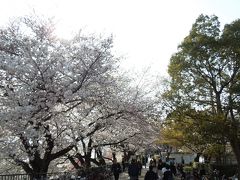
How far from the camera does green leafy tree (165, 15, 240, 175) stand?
2289 centimetres

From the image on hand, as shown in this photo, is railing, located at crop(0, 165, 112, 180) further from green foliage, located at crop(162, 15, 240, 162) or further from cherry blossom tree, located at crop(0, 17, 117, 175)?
green foliage, located at crop(162, 15, 240, 162)

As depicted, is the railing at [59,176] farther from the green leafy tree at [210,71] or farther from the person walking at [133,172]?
the green leafy tree at [210,71]

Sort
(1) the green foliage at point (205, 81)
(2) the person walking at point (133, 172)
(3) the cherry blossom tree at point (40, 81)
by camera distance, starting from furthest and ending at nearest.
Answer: (1) the green foliage at point (205, 81) < (2) the person walking at point (133, 172) < (3) the cherry blossom tree at point (40, 81)

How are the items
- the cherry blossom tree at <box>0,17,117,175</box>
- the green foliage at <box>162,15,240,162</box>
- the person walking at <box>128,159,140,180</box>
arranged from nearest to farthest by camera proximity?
the cherry blossom tree at <box>0,17,117,175</box> → the person walking at <box>128,159,140,180</box> → the green foliage at <box>162,15,240,162</box>

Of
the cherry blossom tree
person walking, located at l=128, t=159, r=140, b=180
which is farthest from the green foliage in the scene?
the cherry blossom tree

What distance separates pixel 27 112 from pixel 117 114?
188 inches

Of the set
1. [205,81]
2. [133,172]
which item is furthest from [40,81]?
[205,81]

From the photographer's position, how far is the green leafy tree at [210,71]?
22891 millimetres

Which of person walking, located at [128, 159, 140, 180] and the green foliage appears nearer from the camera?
person walking, located at [128, 159, 140, 180]

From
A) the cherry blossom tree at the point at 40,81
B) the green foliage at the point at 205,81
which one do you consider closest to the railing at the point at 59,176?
the cherry blossom tree at the point at 40,81

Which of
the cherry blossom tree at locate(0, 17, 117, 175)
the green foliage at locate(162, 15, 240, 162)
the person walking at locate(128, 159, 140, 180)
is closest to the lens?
the cherry blossom tree at locate(0, 17, 117, 175)

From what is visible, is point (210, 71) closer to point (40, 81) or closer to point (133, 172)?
point (133, 172)

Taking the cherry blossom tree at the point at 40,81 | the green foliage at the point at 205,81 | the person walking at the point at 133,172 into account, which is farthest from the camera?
the green foliage at the point at 205,81

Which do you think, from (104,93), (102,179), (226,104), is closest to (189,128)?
(226,104)
